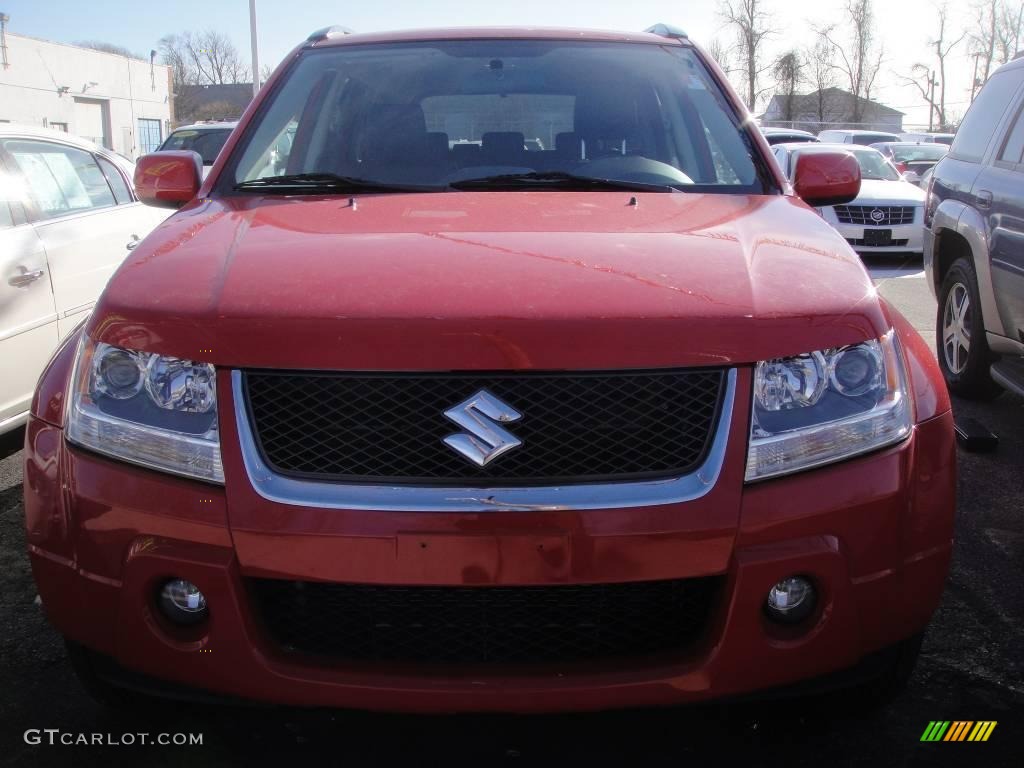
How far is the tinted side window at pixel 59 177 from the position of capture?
4.80m

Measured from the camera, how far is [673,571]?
6.23 feet

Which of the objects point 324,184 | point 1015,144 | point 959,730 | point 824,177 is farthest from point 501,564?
point 1015,144

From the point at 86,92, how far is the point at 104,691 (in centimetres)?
4729

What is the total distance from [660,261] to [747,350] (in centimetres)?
33

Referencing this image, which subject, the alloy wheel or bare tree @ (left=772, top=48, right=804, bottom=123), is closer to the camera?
the alloy wheel

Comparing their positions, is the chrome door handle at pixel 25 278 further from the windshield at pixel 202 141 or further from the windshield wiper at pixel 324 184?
the windshield at pixel 202 141

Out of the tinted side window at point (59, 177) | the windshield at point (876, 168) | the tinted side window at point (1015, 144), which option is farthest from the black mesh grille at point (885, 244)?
the tinted side window at point (59, 177)

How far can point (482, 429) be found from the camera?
74.6 inches

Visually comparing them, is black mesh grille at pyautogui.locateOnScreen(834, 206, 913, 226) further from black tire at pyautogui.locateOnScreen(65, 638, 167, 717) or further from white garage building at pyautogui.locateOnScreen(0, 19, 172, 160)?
white garage building at pyautogui.locateOnScreen(0, 19, 172, 160)

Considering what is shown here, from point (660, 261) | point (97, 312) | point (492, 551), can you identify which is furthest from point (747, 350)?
point (97, 312)

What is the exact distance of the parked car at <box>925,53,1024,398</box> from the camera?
4707mm

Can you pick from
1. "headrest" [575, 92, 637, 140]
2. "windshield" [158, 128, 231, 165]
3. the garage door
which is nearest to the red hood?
"headrest" [575, 92, 637, 140]

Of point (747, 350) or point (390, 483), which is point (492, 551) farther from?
point (747, 350)
